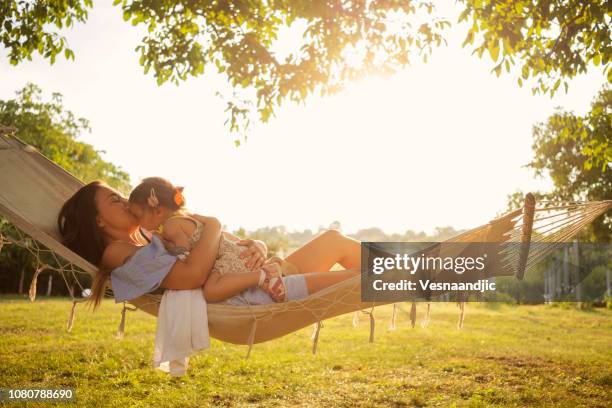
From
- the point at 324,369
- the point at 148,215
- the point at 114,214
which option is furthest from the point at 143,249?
the point at 324,369

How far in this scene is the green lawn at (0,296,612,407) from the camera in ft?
12.7

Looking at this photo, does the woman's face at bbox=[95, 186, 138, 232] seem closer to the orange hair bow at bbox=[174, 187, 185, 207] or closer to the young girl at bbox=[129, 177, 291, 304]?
the young girl at bbox=[129, 177, 291, 304]

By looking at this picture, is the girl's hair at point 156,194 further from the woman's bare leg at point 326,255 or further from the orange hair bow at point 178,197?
the woman's bare leg at point 326,255

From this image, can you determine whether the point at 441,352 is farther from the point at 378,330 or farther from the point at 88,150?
the point at 88,150

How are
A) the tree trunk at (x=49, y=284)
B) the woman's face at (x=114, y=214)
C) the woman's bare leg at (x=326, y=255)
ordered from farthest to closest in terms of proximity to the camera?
1. the tree trunk at (x=49, y=284)
2. the woman's bare leg at (x=326, y=255)
3. the woman's face at (x=114, y=214)

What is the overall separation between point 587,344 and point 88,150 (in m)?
19.1

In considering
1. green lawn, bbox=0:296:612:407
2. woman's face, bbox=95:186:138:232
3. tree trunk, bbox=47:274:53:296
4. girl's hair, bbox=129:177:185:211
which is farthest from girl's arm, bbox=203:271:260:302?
tree trunk, bbox=47:274:53:296

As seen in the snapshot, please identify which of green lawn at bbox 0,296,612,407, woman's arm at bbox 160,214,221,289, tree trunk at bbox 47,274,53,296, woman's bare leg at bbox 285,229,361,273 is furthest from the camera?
tree trunk at bbox 47,274,53,296

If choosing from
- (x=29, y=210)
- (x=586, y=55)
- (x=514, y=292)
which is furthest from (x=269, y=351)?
(x=514, y=292)

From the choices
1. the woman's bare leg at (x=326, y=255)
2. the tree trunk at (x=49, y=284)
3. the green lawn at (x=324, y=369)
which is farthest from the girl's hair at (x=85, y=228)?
the tree trunk at (x=49, y=284)

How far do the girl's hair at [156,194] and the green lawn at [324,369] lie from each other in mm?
1644

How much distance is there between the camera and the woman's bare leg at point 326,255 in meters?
2.77

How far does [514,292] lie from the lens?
54.6ft

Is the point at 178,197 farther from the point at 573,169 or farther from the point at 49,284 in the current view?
the point at 49,284
